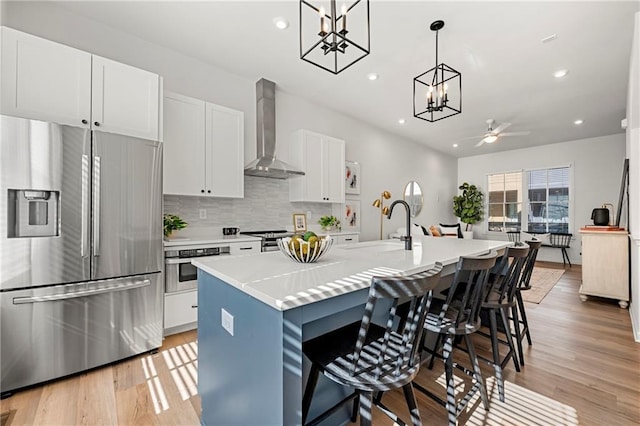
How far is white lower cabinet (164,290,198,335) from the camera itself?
8.74 feet

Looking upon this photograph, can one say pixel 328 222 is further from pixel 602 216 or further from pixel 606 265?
pixel 602 216

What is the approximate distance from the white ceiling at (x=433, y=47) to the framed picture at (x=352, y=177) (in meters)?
1.01

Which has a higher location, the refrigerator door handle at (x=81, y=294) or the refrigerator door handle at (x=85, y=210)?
the refrigerator door handle at (x=85, y=210)

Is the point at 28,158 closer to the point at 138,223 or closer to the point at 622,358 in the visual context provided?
the point at 138,223

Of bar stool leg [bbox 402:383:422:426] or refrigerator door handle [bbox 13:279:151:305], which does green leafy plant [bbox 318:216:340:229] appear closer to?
refrigerator door handle [bbox 13:279:151:305]

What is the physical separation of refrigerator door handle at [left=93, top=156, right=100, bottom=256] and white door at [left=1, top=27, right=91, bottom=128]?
0.44 metres

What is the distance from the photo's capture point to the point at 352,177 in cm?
529

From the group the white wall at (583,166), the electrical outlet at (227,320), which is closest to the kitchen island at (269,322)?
the electrical outlet at (227,320)

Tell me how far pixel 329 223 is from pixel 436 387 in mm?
2987

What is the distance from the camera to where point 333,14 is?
168cm

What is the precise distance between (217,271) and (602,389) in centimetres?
267

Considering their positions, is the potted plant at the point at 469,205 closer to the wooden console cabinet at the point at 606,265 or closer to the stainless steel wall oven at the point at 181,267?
the wooden console cabinet at the point at 606,265

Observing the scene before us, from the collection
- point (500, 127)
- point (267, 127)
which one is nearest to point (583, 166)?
point (500, 127)

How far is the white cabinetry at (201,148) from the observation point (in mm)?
2928
